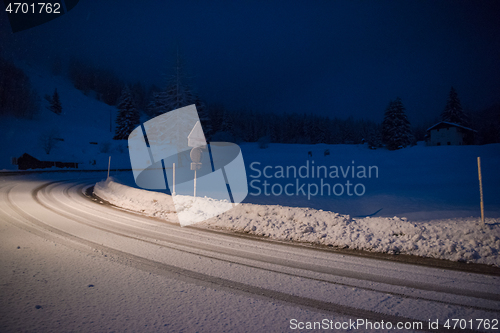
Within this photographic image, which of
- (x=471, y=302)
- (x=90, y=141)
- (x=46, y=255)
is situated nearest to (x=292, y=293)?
(x=471, y=302)

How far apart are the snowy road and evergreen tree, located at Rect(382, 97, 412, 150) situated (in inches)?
1941

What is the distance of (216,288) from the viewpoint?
3971 mm

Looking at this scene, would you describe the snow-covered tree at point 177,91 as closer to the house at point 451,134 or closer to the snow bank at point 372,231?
the snow bank at point 372,231

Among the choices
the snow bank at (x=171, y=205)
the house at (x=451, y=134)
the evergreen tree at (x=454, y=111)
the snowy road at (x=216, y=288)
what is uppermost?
the evergreen tree at (x=454, y=111)

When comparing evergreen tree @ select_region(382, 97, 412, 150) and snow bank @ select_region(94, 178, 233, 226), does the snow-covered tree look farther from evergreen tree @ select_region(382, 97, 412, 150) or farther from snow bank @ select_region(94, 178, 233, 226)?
evergreen tree @ select_region(382, 97, 412, 150)

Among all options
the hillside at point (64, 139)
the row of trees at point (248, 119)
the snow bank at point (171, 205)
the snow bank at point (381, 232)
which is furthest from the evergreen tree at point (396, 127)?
the hillside at point (64, 139)

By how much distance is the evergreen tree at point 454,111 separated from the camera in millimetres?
53625

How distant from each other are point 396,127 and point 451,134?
9.36 m

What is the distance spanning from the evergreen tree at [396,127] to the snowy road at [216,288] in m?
49.3

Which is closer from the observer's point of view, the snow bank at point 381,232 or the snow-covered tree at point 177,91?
the snow bank at point 381,232

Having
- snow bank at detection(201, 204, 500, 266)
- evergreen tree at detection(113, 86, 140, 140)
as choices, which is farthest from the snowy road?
evergreen tree at detection(113, 86, 140, 140)

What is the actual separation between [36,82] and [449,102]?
127m

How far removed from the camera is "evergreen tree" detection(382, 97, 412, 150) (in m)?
47.7

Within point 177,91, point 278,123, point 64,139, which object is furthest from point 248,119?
point 177,91
